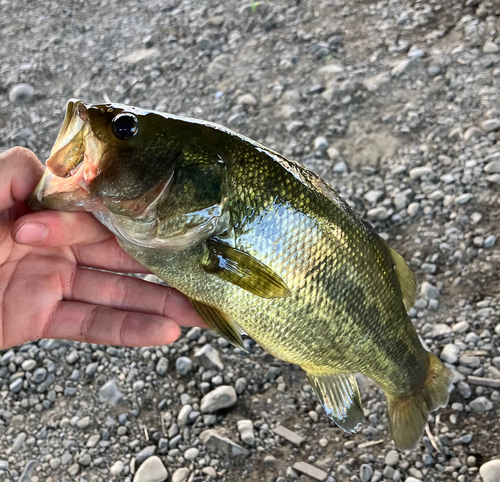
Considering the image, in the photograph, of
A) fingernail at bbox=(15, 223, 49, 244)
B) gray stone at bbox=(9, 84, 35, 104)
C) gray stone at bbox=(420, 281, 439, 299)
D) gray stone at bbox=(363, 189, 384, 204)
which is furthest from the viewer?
gray stone at bbox=(9, 84, 35, 104)

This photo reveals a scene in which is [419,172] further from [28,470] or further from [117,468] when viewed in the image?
[28,470]

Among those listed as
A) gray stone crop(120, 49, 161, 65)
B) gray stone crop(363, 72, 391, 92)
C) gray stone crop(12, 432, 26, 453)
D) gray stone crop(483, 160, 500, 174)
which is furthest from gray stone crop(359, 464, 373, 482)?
gray stone crop(120, 49, 161, 65)

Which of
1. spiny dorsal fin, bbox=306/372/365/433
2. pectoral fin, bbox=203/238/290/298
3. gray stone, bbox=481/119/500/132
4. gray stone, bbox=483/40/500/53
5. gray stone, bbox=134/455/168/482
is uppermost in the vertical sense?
pectoral fin, bbox=203/238/290/298

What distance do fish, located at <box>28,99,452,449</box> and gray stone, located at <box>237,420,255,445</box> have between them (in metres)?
0.86

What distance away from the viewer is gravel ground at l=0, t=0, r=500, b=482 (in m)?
2.94

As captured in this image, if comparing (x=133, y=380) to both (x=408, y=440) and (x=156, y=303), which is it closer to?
(x=156, y=303)

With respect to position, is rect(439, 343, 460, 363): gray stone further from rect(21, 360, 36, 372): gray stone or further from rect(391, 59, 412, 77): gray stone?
rect(391, 59, 412, 77): gray stone

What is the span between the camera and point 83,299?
2.54 metres

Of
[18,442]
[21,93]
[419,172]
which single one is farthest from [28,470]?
[21,93]

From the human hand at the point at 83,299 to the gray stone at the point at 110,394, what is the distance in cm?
81

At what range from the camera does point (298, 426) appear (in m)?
3.02

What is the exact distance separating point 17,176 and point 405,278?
161 centimetres

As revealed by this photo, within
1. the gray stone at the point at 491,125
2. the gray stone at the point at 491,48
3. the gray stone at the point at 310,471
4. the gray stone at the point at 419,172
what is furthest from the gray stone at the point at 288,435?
the gray stone at the point at 491,48

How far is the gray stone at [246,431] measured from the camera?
9.68ft
